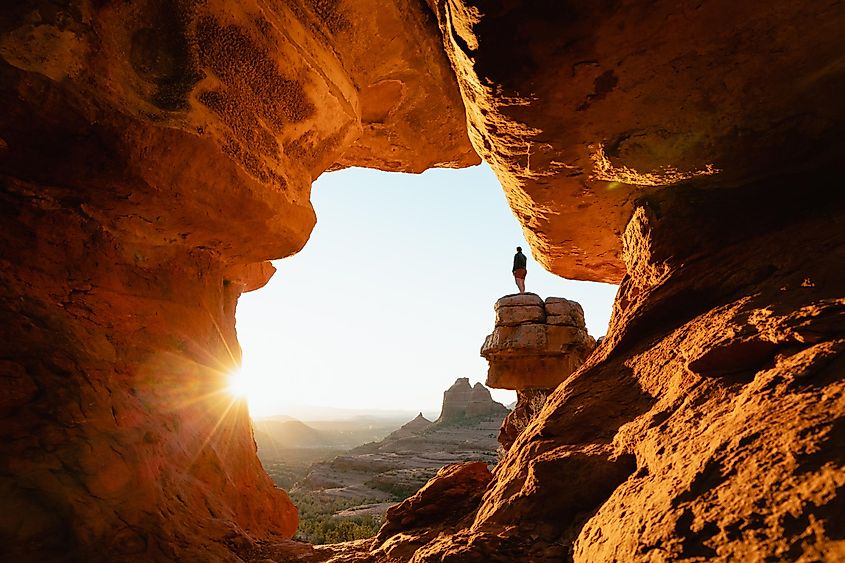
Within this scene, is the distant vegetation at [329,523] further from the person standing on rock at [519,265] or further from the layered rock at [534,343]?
the person standing on rock at [519,265]

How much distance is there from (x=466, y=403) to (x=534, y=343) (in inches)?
1500

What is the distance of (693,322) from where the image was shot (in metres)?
2.74

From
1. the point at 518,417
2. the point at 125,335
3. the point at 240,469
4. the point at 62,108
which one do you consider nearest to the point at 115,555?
the point at 125,335

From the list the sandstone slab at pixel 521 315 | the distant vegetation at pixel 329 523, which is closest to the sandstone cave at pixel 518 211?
the distant vegetation at pixel 329 523

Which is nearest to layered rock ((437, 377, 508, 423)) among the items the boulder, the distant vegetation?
the distant vegetation

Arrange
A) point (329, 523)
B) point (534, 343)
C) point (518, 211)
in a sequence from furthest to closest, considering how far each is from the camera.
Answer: point (534, 343)
point (329, 523)
point (518, 211)

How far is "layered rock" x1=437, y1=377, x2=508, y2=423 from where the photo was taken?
49.7m

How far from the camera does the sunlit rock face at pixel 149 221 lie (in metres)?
2.66

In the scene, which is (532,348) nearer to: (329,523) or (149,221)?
(329,523)

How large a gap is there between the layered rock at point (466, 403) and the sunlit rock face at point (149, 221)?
47.1 meters

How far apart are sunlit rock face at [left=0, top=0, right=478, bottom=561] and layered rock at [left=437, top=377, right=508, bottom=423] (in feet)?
154

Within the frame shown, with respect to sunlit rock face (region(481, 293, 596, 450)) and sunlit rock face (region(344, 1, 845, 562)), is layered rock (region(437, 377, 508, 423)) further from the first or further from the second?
sunlit rock face (region(344, 1, 845, 562))

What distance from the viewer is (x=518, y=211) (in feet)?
14.8

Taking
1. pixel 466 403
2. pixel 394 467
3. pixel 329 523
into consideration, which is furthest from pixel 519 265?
pixel 466 403
